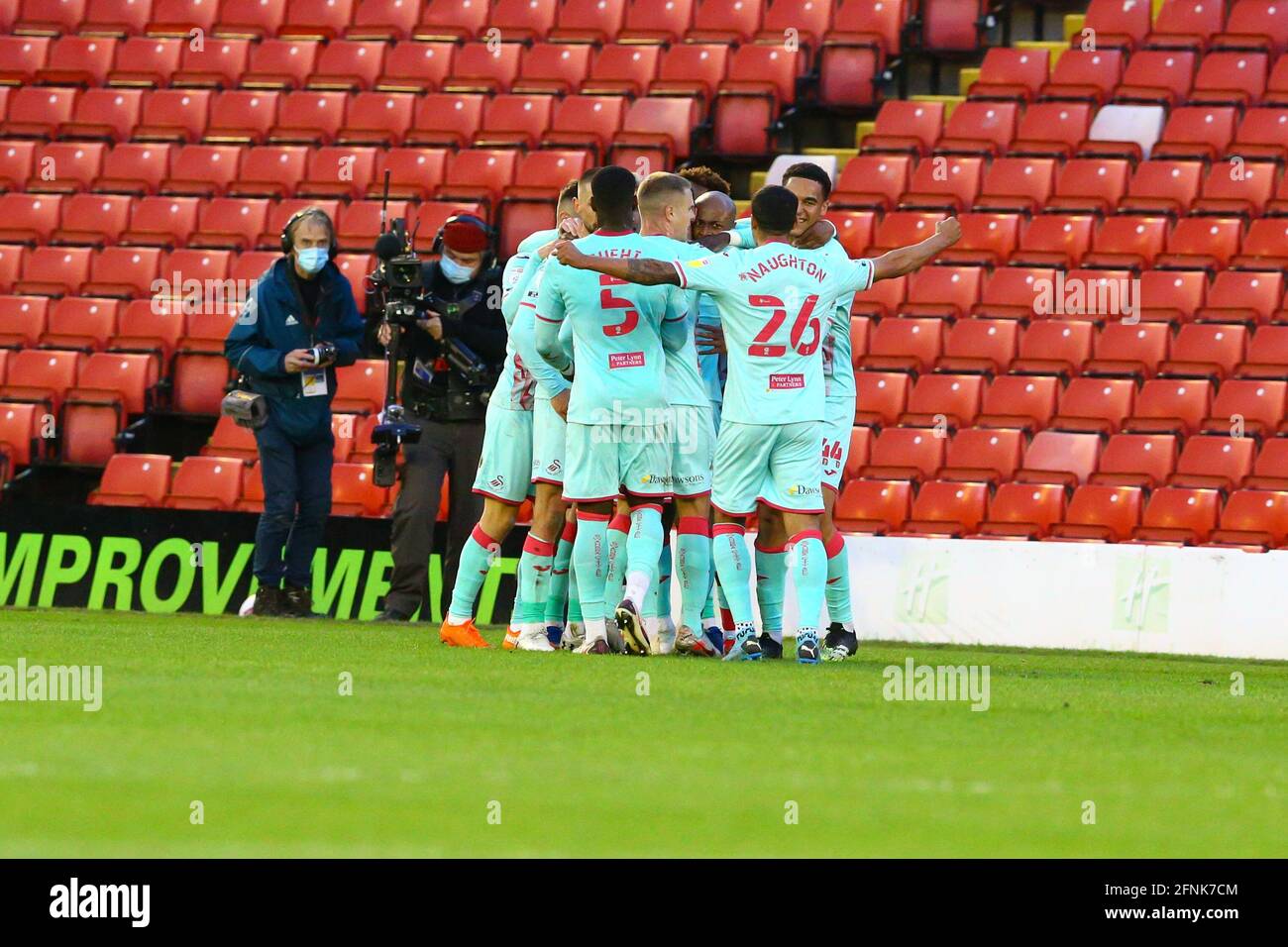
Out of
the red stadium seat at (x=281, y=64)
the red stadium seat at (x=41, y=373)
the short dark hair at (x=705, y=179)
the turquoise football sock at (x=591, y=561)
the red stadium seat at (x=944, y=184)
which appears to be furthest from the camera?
the red stadium seat at (x=281, y=64)

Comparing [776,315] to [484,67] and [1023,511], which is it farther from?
[484,67]

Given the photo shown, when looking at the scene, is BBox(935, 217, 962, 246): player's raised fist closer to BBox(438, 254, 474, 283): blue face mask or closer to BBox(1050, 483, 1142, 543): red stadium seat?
BBox(438, 254, 474, 283): blue face mask

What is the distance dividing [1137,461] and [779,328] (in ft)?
Result: 19.3

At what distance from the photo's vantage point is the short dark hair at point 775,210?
1106cm

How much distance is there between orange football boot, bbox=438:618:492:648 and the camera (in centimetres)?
1191

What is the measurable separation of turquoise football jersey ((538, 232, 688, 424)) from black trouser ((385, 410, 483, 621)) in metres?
3.28

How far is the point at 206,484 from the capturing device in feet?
56.6

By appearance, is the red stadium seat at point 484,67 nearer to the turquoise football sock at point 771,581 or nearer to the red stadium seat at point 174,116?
the red stadium seat at point 174,116

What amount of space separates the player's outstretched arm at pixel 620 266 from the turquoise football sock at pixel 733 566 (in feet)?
4.34

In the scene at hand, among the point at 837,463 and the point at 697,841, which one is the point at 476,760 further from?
the point at 837,463

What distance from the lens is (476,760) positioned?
7.04 m

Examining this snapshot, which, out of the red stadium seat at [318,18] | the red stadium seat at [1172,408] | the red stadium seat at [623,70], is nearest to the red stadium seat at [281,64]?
the red stadium seat at [318,18]

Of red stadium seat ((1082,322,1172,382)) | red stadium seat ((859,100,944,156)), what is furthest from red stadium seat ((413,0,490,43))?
red stadium seat ((1082,322,1172,382))
